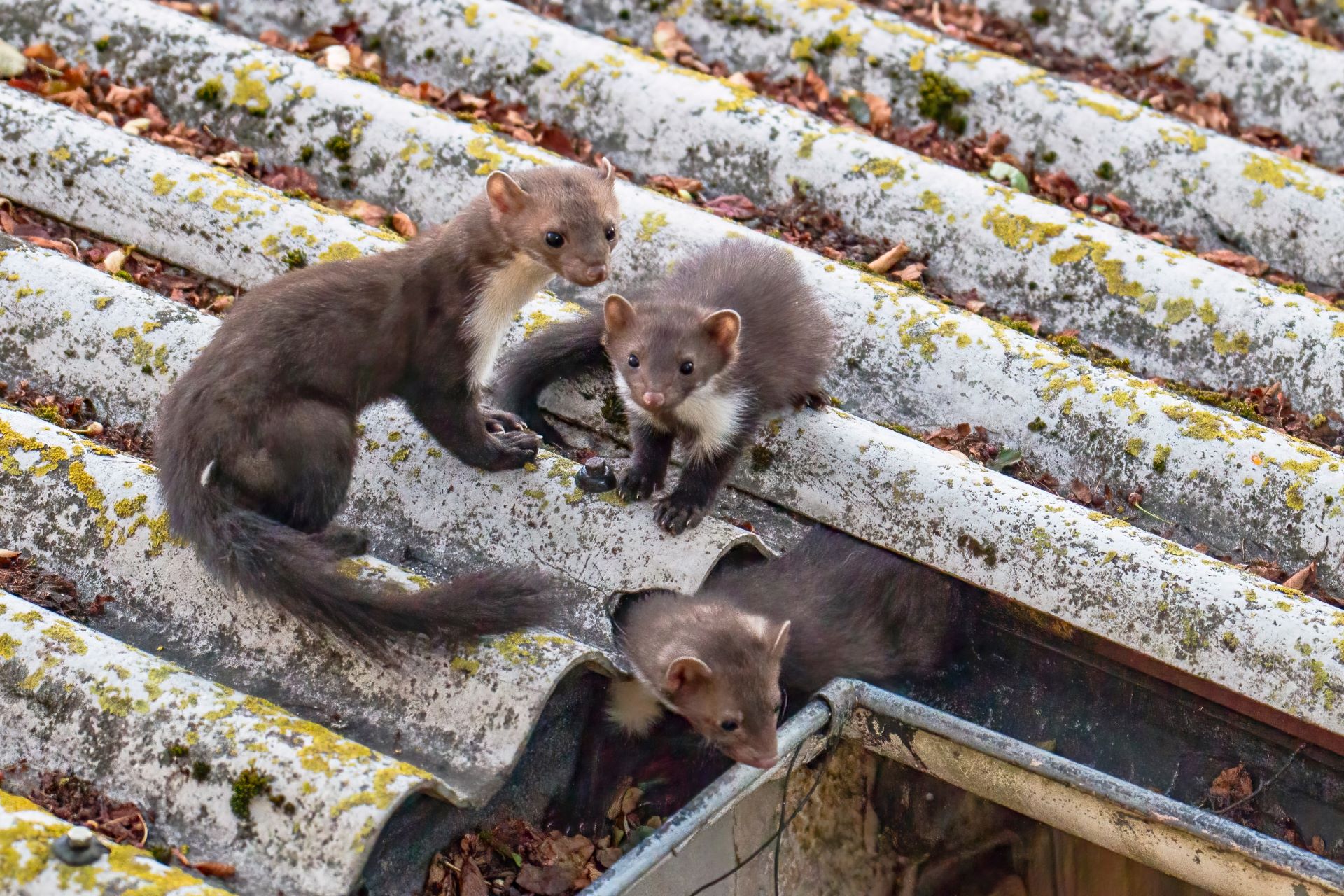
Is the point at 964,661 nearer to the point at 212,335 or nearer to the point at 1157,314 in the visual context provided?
the point at 1157,314

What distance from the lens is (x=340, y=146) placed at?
5.38 m

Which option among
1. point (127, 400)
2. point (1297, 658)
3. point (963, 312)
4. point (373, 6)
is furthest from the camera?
point (373, 6)

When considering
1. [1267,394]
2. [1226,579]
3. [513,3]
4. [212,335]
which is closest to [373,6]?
[513,3]

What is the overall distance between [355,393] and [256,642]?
93 centimetres

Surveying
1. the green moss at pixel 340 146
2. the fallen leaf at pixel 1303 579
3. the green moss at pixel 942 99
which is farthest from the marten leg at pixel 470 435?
the green moss at pixel 942 99

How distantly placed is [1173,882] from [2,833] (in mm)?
2948

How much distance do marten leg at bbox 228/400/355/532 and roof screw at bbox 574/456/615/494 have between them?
64 centimetres

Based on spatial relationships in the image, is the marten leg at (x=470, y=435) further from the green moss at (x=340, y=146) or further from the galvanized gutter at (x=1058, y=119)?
the galvanized gutter at (x=1058, y=119)

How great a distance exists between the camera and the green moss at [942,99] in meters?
5.92

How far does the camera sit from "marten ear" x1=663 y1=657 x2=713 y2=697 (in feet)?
13.1

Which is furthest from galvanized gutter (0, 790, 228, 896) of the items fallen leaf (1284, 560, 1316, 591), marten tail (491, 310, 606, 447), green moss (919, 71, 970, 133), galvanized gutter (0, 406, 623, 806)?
green moss (919, 71, 970, 133)

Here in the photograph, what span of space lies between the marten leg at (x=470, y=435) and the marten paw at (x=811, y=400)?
77cm

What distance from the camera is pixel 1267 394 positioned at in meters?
4.58

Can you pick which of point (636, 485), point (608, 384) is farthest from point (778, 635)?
point (608, 384)
